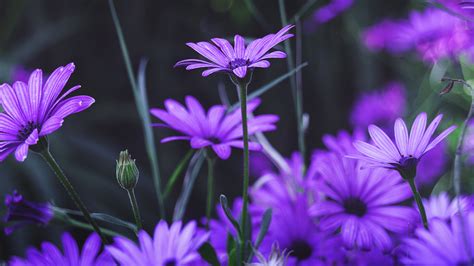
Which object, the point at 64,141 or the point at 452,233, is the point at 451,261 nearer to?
the point at 452,233

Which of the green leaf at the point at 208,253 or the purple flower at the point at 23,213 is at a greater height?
the purple flower at the point at 23,213

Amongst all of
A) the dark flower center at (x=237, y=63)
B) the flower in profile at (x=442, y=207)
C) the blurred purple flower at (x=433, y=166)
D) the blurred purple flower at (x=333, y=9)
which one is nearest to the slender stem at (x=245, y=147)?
→ the dark flower center at (x=237, y=63)

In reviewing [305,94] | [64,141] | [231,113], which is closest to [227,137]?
[231,113]

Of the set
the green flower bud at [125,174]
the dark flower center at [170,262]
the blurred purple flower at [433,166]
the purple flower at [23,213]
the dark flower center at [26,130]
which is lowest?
the dark flower center at [170,262]

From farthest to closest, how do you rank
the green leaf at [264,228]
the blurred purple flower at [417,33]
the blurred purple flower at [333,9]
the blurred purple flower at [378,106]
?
the blurred purple flower at [378,106] → the blurred purple flower at [333,9] → the blurred purple flower at [417,33] → the green leaf at [264,228]

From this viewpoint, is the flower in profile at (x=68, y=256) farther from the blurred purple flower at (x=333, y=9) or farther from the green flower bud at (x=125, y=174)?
the blurred purple flower at (x=333, y=9)

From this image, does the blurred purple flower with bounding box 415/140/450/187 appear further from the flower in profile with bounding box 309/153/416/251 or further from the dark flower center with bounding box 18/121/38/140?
the dark flower center with bounding box 18/121/38/140

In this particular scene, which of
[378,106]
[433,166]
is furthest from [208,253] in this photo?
[378,106]

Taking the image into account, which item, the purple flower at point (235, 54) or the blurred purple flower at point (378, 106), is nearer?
the purple flower at point (235, 54)
